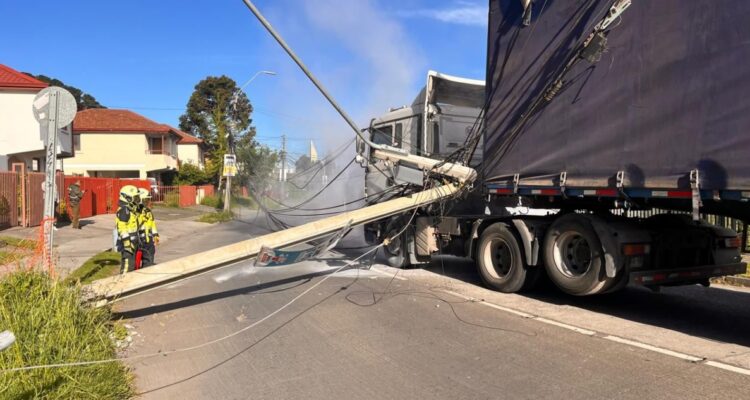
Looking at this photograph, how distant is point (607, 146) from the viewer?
20.9 feet

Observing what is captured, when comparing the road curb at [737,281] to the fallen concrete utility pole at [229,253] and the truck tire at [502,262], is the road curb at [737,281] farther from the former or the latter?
the fallen concrete utility pole at [229,253]

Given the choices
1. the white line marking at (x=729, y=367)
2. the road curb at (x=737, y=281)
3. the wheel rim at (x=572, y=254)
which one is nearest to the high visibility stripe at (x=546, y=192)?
the wheel rim at (x=572, y=254)

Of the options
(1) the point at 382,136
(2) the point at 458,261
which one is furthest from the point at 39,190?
(2) the point at 458,261

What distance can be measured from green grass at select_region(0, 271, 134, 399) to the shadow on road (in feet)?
18.4

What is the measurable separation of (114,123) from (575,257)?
41.3 meters

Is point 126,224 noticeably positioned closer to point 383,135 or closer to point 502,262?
point 502,262

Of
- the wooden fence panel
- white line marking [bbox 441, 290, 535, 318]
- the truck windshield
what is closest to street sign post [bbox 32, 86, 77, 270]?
white line marking [bbox 441, 290, 535, 318]

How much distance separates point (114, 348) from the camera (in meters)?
5.22

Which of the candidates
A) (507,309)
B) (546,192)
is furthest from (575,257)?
(507,309)

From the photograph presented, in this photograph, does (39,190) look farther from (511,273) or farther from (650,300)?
(650,300)

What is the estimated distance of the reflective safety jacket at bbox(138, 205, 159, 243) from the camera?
8.15 m

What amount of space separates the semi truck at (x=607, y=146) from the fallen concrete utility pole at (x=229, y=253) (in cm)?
73

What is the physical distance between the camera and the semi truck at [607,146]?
5.28 meters

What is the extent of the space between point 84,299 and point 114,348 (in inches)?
33.2
